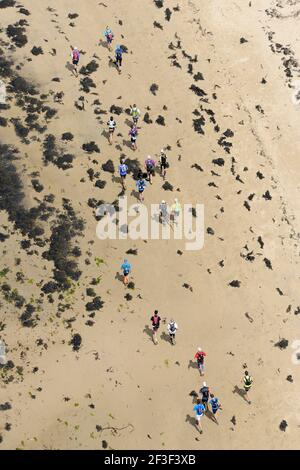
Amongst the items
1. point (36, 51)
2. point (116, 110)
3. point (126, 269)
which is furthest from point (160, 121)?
point (126, 269)

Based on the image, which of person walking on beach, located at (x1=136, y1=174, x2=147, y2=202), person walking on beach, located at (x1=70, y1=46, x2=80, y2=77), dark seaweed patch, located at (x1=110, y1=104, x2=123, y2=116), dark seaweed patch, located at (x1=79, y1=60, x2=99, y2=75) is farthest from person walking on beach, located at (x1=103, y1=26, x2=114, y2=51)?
person walking on beach, located at (x1=136, y1=174, x2=147, y2=202)

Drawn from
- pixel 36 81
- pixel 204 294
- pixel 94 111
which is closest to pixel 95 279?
pixel 204 294

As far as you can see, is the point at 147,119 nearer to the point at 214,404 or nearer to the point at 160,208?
the point at 160,208

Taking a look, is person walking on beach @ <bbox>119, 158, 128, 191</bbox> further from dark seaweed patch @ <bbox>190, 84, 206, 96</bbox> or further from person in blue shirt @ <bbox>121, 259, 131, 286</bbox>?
dark seaweed patch @ <bbox>190, 84, 206, 96</bbox>

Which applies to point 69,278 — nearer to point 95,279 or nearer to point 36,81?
point 95,279
